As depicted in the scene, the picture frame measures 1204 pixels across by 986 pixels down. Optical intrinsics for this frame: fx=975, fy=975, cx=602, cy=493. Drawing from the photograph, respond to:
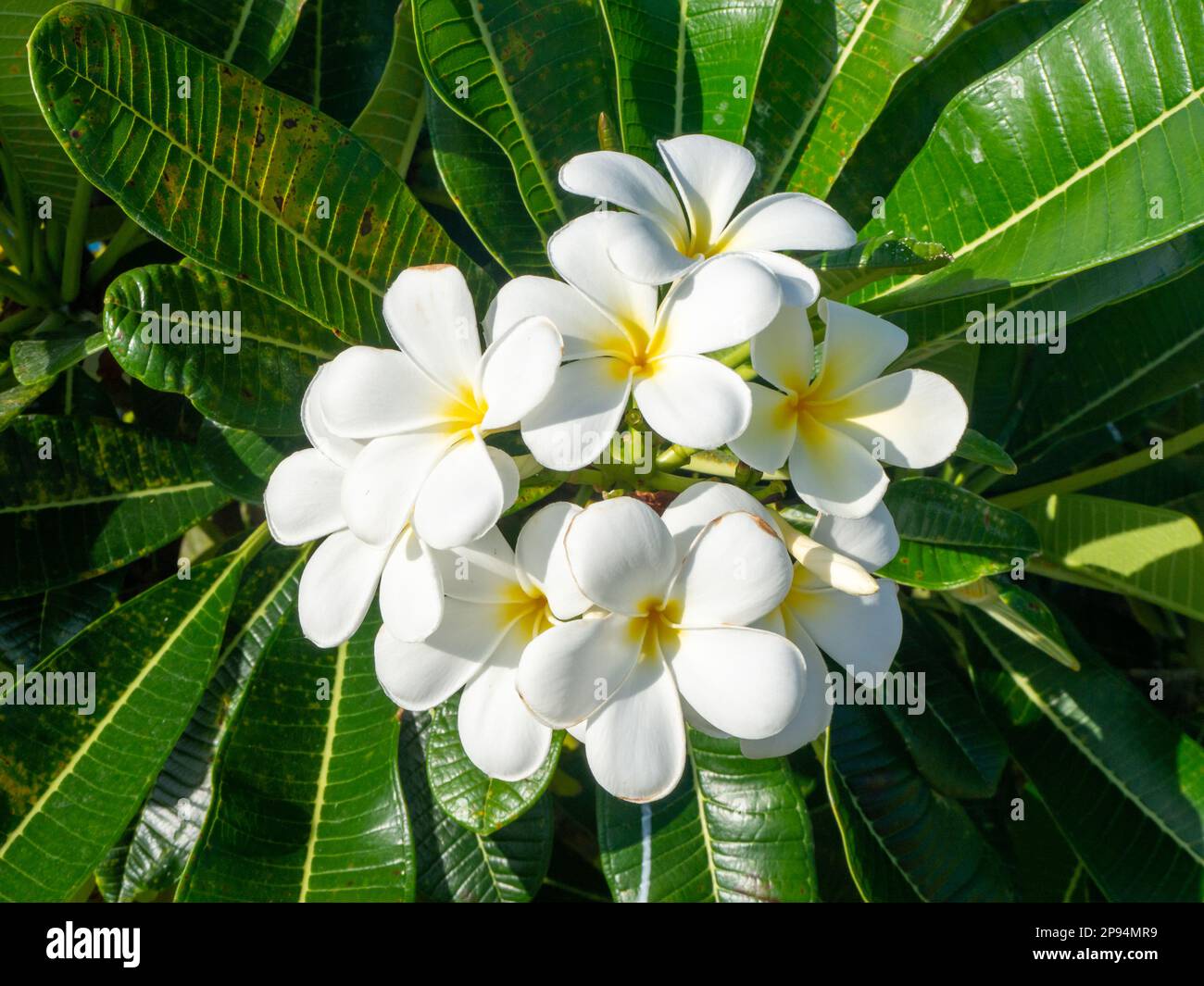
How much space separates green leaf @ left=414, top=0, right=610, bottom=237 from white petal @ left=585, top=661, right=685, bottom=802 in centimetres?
86

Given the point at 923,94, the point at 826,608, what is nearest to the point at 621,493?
the point at 826,608

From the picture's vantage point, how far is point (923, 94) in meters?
1.68

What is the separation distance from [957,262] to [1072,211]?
0.16 m

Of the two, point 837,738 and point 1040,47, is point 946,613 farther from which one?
point 1040,47

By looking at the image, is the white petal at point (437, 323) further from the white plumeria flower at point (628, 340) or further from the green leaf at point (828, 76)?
the green leaf at point (828, 76)

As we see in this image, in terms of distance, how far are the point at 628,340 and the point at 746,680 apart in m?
0.39

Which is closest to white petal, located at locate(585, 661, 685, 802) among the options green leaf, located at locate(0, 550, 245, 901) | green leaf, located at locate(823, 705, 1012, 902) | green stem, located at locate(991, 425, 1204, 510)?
green leaf, located at locate(823, 705, 1012, 902)

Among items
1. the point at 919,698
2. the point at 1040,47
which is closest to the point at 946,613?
the point at 919,698

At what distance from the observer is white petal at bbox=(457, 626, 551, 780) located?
111cm

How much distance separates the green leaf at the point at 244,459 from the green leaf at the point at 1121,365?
1.54 meters

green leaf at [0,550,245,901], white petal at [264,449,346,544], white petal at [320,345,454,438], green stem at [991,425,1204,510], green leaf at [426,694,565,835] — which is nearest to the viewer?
white petal at [320,345,454,438]

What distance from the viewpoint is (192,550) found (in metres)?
Result: 2.19

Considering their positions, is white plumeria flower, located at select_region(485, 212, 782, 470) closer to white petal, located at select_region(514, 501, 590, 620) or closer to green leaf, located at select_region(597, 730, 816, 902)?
white petal, located at select_region(514, 501, 590, 620)

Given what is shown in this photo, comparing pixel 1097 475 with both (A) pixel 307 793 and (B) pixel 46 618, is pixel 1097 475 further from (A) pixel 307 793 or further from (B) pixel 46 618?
(B) pixel 46 618
